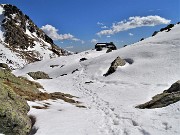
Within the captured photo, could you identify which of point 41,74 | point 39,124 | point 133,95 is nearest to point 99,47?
point 41,74

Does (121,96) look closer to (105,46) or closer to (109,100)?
(109,100)

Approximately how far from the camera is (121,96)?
3531 centimetres

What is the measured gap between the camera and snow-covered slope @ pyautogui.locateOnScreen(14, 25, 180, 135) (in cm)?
1806

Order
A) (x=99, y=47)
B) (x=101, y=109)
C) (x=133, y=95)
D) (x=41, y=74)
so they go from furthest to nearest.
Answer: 1. (x=99, y=47)
2. (x=41, y=74)
3. (x=133, y=95)
4. (x=101, y=109)

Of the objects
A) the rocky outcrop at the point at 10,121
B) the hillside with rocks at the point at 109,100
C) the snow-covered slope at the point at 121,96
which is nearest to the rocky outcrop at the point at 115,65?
the hillside with rocks at the point at 109,100

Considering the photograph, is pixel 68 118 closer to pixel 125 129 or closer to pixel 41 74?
pixel 125 129

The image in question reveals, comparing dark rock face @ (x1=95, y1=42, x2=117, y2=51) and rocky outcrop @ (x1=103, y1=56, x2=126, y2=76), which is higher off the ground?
dark rock face @ (x1=95, y1=42, x2=117, y2=51)

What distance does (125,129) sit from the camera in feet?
58.7

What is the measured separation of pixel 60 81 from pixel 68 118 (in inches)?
1358

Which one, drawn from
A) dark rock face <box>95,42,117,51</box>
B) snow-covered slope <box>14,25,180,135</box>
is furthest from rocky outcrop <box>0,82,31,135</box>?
dark rock face <box>95,42,117,51</box>

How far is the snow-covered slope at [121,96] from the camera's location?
711 inches

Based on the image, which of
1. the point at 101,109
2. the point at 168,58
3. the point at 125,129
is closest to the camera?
the point at 125,129

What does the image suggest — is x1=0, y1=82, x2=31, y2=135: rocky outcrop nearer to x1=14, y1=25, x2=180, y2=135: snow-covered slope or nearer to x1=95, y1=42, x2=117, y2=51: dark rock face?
x1=14, y1=25, x2=180, y2=135: snow-covered slope

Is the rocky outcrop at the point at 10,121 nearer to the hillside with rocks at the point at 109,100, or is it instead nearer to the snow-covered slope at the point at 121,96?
the hillside with rocks at the point at 109,100
